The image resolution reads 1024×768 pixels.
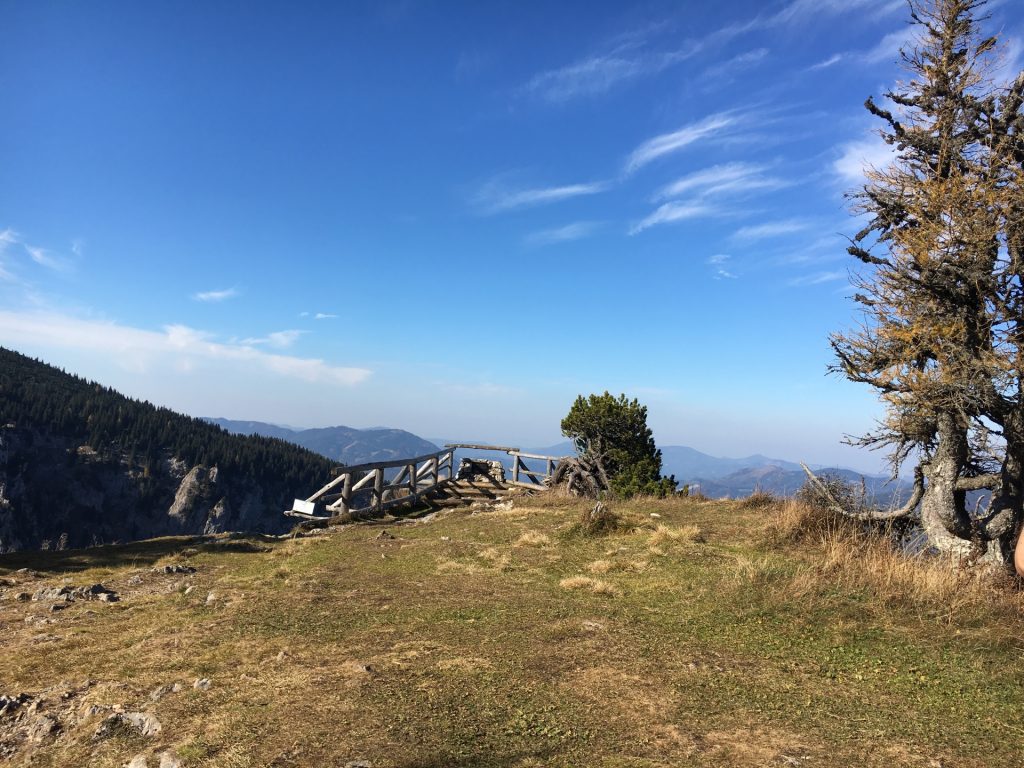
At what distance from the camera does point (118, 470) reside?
14538 cm

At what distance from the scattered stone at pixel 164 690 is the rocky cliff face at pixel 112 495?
147923mm

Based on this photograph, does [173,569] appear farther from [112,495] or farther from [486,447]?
[112,495]

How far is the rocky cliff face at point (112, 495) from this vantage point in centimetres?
13238

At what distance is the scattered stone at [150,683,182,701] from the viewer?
523cm

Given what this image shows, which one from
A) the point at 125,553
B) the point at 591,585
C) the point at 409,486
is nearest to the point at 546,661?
the point at 591,585

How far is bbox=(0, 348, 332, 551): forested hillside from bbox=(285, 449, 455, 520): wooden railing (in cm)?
12624

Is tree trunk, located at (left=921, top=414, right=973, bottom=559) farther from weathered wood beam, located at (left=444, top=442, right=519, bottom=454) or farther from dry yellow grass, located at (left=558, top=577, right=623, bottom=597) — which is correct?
weathered wood beam, located at (left=444, top=442, right=519, bottom=454)

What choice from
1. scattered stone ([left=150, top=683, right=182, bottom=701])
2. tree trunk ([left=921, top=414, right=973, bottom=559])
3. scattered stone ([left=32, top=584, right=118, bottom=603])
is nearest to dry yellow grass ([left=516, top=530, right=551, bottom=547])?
tree trunk ([left=921, top=414, right=973, bottom=559])

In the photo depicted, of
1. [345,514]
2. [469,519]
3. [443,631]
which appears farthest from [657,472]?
[443,631]

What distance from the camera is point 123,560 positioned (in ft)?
40.6

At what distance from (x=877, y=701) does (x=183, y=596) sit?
9.80m

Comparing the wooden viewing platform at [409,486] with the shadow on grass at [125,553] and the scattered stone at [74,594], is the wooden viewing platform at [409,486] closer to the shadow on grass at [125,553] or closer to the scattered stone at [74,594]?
the shadow on grass at [125,553]

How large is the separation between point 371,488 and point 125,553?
7925 mm

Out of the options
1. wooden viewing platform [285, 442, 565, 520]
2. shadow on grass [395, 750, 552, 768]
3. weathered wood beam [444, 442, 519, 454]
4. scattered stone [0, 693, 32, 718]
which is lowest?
scattered stone [0, 693, 32, 718]
